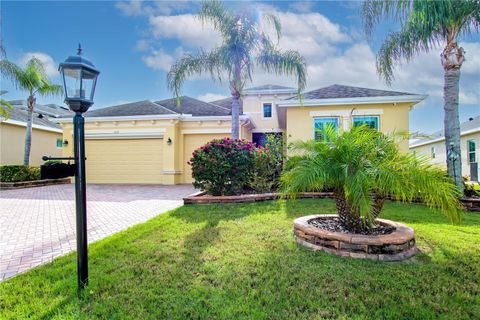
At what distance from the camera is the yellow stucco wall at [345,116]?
441 inches

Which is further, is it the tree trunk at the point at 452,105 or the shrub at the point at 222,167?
the shrub at the point at 222,167

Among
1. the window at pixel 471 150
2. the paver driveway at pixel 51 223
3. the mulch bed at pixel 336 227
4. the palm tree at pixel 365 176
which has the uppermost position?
the window at pixel 471 150

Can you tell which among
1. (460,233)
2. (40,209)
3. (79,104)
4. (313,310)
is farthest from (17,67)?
(460,233)

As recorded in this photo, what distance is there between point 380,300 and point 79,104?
3.89 m

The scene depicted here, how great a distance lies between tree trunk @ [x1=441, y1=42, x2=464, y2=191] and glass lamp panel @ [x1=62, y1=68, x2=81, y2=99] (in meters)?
9.25

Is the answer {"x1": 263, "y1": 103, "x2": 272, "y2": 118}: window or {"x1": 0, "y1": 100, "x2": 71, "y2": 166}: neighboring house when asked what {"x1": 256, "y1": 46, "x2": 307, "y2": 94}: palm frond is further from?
{"x1": 0, "y1": 100, "x2": 71, "y2": 166}: neighboring house

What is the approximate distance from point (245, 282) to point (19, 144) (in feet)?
64.8

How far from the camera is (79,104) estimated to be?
9.34 ft

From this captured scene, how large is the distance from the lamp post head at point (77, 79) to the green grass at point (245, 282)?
83.0 inches

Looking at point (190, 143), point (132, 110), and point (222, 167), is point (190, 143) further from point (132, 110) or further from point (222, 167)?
point (222, 167)

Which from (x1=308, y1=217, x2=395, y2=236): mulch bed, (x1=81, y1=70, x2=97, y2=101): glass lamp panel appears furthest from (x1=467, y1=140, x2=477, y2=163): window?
(x1=81, y1=70, x2=97, y2=101): glass lamp panel

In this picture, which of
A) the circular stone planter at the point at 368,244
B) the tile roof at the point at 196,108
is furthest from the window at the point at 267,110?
the circular stone planter at the point at 368,244

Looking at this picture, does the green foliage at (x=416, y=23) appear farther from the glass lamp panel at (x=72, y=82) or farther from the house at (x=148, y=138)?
the glass lamp panel at (x=72, y=82)

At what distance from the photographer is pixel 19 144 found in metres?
16.2
